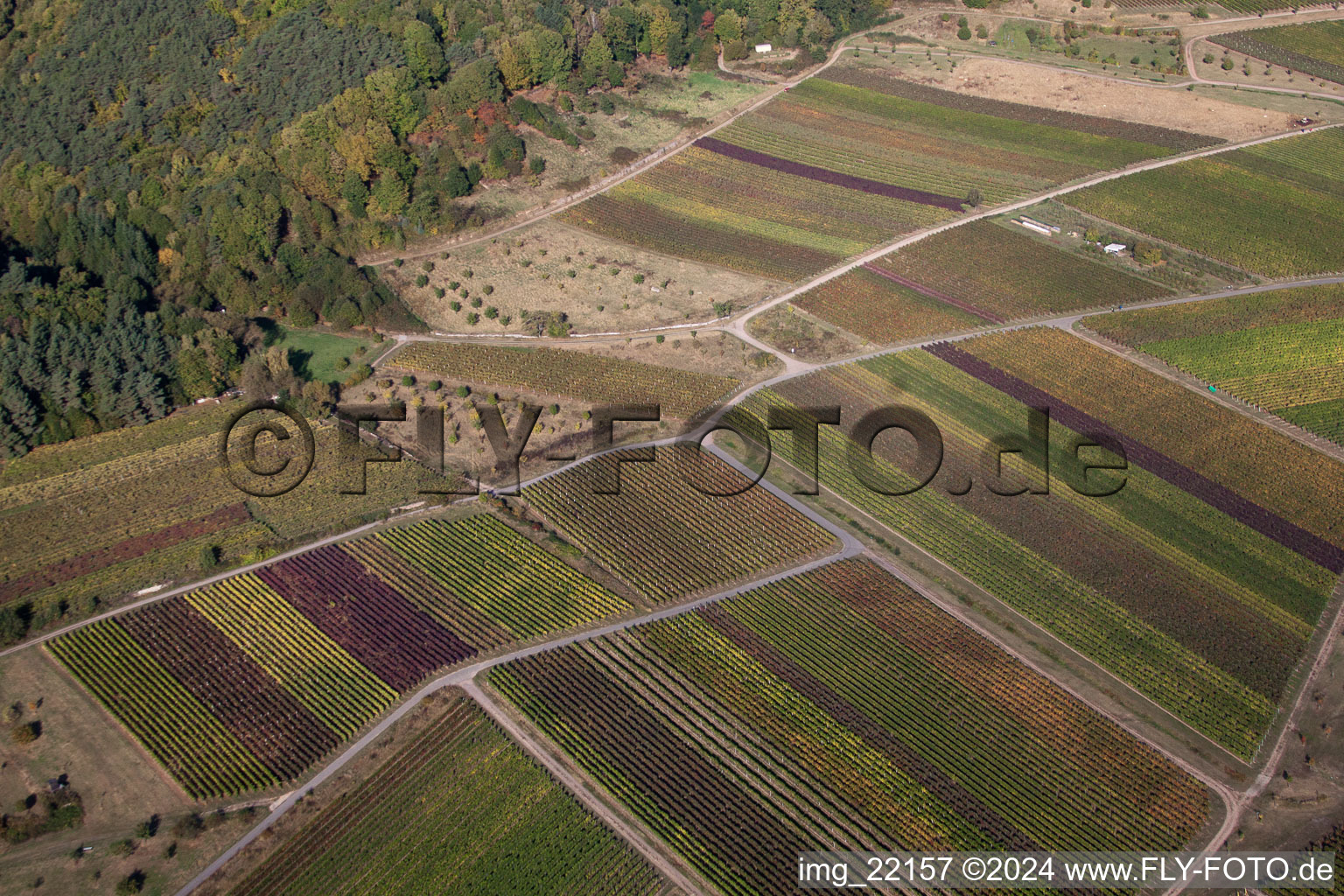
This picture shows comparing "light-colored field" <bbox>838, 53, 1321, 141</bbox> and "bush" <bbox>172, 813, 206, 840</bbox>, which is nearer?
"bush" <bbox>172, 813, 206, 840</bbox>

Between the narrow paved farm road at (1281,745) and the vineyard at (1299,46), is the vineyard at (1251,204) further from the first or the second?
the narrow paved farm road at (1281,745)

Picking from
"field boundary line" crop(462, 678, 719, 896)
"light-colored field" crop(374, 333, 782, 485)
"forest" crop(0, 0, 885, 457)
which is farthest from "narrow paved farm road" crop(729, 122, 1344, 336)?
"field boundary line" crop(462, 678, 719, 896)

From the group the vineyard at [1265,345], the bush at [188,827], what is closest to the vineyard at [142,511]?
the bush at [188,827]

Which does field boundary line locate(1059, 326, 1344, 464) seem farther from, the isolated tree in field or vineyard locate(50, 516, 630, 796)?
the isolated tree in field

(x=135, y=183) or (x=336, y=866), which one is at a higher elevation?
(x=135, y=183)

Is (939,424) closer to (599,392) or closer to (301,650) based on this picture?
(599,392)

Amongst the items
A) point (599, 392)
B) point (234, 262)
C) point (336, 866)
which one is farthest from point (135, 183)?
point (336, 866)

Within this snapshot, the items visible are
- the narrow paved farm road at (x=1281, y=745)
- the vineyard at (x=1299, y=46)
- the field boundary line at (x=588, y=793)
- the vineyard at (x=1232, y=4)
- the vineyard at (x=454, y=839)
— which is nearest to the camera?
the vineyard at (x=454, y=839)
